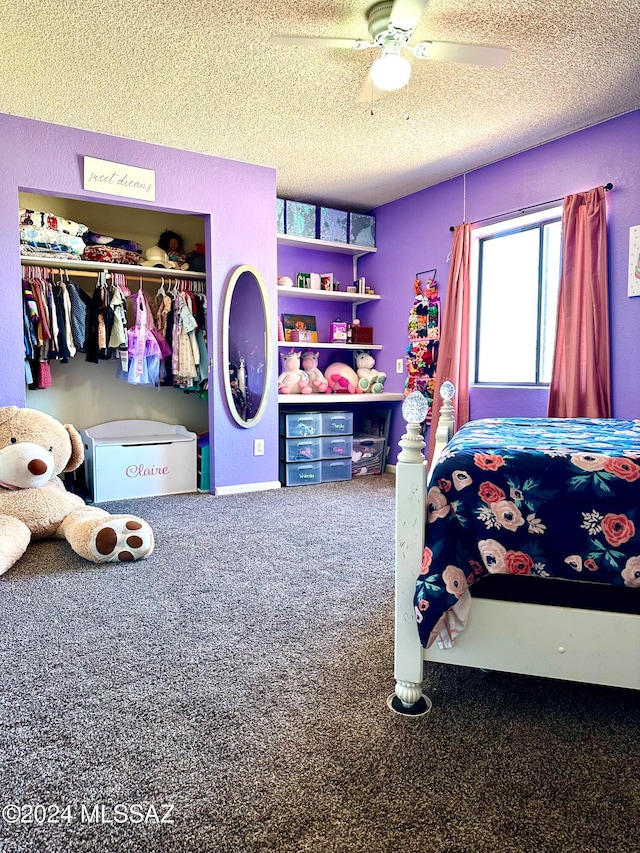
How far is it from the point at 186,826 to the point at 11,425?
2.36 meters

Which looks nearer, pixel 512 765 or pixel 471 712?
pixel 512 765

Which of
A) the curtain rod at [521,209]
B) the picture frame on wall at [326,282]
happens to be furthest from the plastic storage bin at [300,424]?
the curtain rod at [521,209]

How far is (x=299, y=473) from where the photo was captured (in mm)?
4418

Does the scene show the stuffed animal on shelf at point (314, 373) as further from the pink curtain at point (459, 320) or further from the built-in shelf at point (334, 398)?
the pink curtain at point (459, 320)

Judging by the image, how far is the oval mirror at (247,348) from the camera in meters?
4.07

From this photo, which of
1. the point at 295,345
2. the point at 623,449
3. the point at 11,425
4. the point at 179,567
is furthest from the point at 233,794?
the point at 295,345

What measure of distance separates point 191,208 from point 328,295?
4.81ft

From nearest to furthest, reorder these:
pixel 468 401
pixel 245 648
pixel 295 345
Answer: pixel 245 648 → pixel 468 401 → pixel 295 345

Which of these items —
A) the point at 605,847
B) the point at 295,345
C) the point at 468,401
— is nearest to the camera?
the point at 605,847

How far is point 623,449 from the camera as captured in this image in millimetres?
1479

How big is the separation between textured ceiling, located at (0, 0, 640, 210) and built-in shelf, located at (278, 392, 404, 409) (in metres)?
1.71

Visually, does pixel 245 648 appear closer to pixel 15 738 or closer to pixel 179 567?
pixel 15 738

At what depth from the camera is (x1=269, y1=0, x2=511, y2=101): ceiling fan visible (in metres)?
2.23

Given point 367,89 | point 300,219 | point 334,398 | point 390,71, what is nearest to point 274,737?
point 390,71
